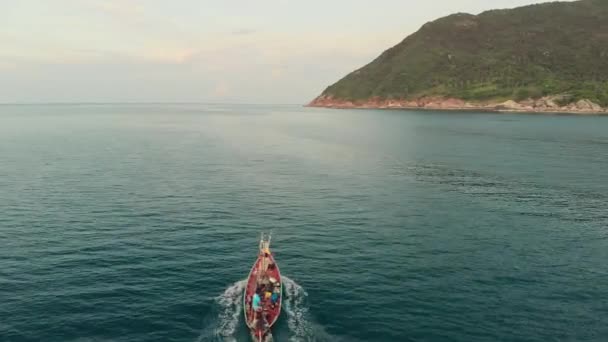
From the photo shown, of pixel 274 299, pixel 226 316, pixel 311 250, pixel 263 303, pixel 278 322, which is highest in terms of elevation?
pixel 274 299

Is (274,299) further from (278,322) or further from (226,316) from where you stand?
(226,316)

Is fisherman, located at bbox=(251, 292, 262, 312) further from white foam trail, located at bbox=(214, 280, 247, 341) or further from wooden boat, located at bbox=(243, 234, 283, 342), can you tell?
white foam trail, located at bbox=(214, 280, 247, 341)

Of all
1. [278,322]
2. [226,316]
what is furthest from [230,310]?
[278,322]

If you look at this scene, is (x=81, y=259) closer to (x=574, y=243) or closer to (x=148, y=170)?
(x=148, y=170)

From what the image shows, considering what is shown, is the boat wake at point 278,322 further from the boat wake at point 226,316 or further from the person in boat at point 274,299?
the person in boat at point 274,299

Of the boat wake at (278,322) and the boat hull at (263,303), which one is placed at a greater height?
the boat hull at (263,303)

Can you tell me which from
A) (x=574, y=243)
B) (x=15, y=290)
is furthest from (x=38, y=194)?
(x=574, y=243)

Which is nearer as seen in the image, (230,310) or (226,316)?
(226,316)

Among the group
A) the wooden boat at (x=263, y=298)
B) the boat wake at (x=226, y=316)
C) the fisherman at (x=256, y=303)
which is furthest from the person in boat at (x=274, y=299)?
the boat wake at (x=226, y=316)
